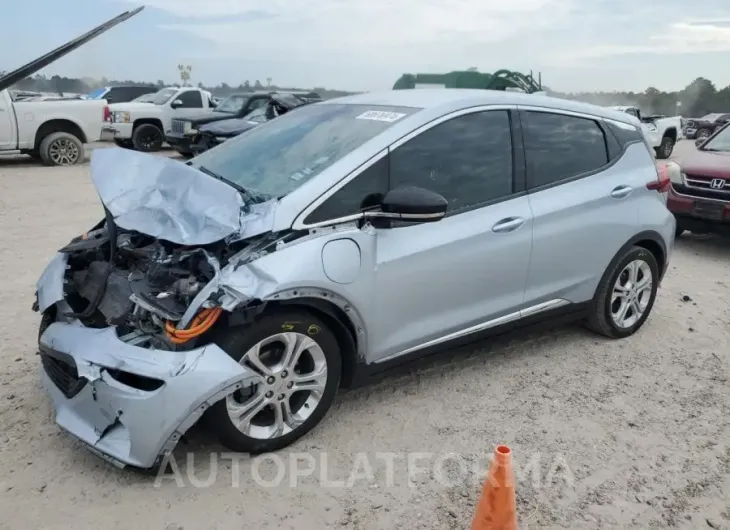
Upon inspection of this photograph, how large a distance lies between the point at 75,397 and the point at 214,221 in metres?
1.03

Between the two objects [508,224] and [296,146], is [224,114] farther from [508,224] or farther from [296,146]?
[508,224]

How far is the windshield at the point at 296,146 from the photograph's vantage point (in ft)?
11.4

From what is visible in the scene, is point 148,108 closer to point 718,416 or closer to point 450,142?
point 450,142

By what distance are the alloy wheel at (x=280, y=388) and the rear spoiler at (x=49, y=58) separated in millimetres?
1438

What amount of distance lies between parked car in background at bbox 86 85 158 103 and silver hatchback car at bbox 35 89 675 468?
1895 cm

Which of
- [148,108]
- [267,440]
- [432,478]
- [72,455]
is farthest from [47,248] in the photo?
[148,108]

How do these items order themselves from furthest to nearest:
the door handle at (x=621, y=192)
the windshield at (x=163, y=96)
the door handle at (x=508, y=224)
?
the windshield at (x=163, y=96) < the door handle at (x=621, y=192) < the door handle at (x=508, y=224)

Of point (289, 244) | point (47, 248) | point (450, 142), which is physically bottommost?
point (47, 248)

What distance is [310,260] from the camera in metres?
3.10

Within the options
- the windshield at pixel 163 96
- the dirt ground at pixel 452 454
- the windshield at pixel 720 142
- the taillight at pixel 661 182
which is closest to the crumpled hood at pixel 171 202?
the dirt ground at pixel 452 454

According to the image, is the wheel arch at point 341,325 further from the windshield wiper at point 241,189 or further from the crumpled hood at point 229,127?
the crumpled hood at point 229,127

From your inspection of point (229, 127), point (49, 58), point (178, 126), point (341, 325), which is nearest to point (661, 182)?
point (341, 325)

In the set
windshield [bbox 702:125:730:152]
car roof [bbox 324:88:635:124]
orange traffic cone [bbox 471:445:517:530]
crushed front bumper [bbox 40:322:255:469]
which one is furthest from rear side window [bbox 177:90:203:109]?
orange traffic cone [bbox 471:445:517:530]

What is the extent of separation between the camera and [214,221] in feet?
10.3
